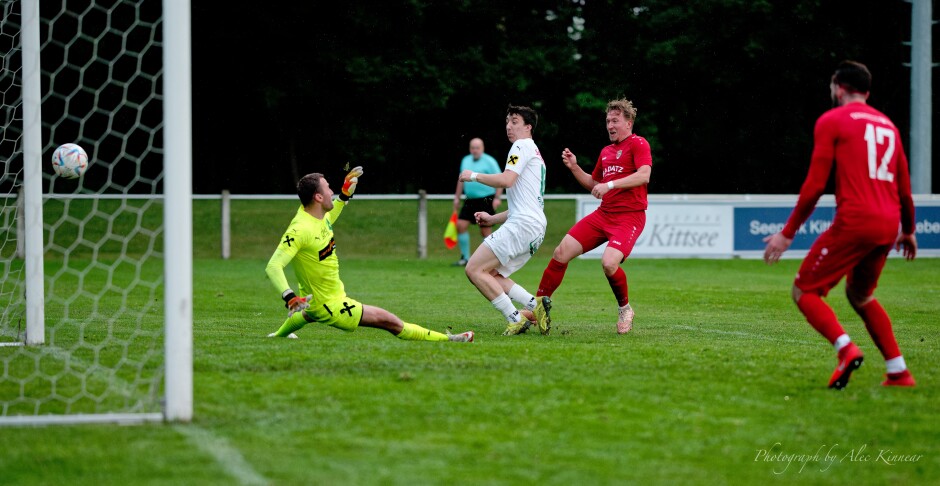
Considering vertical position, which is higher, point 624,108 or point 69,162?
point 624,108

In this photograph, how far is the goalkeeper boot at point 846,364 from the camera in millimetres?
5965

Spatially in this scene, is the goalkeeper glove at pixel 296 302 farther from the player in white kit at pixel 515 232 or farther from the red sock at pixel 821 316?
the red sock at pixel 821 316

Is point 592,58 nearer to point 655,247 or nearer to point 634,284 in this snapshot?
point 655,247

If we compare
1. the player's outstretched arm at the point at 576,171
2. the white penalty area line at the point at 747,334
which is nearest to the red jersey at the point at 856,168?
the white penalty area line at the point at 747,334

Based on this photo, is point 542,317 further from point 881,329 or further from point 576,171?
point 881,329

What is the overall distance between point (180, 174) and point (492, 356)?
2.98 metres

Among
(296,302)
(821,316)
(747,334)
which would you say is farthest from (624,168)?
(296,302)

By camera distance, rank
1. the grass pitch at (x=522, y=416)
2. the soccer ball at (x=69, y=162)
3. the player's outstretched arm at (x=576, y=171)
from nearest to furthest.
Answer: the grass pitch at (x=522, y=416) → the soccer ball at (x=69, y=162) → the player's outstretched arm at (x=576, y=171)

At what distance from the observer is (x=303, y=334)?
871 centimetres

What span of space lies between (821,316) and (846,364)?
1.06ft

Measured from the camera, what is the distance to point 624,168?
932cm

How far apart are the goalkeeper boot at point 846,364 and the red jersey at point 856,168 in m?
0.72

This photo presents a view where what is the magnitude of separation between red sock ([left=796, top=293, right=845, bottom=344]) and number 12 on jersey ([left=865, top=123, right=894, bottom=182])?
803mm

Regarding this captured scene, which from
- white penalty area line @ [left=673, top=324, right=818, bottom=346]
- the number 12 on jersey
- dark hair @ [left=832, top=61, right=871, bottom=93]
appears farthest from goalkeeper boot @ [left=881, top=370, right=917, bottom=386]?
white penalty area line @ [left=673, top=324, right=818, bottom=346]
